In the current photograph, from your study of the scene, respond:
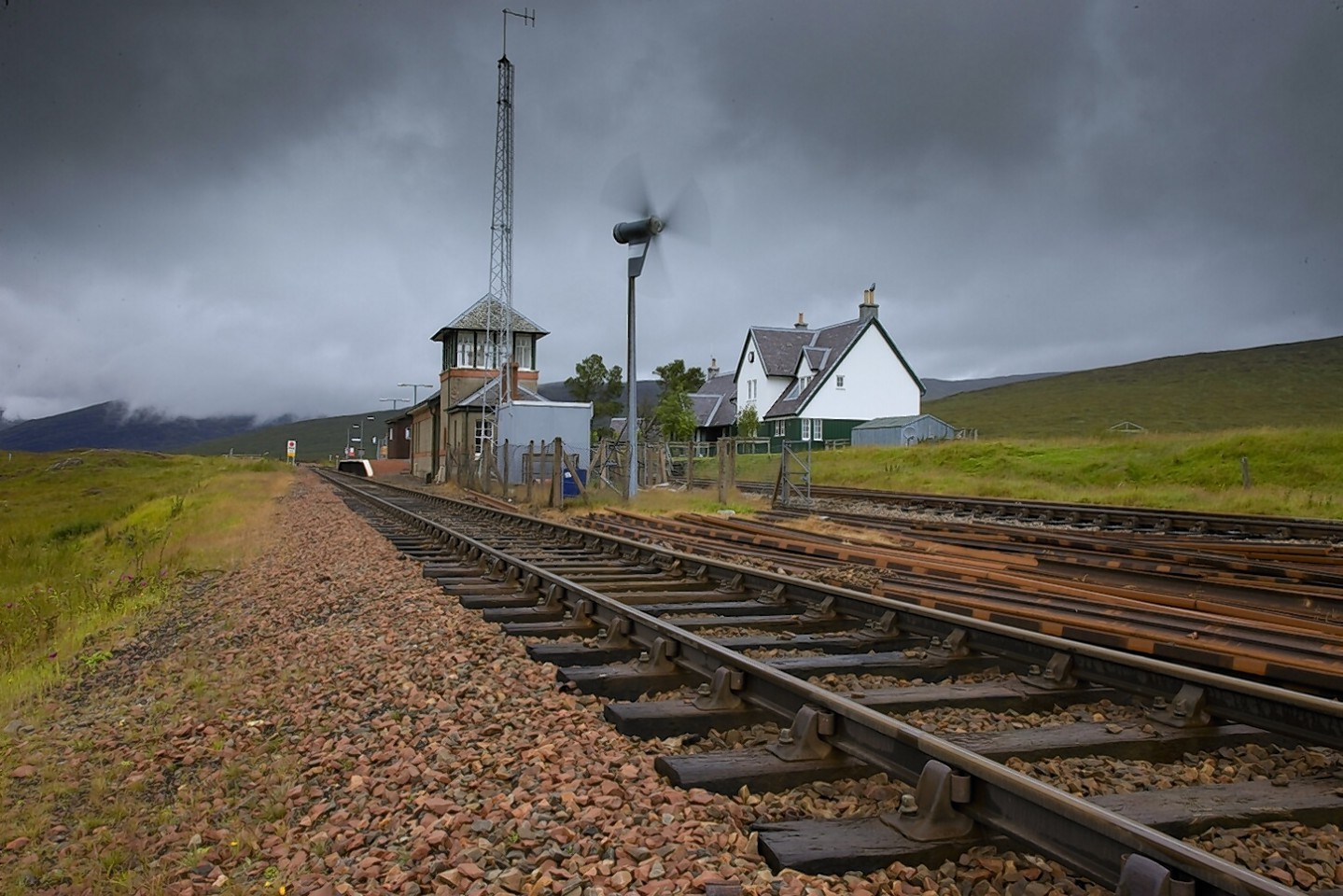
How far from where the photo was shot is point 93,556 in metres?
19.2

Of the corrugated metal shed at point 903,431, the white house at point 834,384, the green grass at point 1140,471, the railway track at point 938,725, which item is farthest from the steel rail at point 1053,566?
the white house at point 834,384

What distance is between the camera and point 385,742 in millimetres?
4539

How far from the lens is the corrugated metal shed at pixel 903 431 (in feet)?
161

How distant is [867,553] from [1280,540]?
7.53 meters

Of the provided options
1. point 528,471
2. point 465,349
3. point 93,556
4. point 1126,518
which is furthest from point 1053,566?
point 465,349

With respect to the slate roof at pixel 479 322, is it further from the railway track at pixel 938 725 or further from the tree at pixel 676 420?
the railway track at pixel 938 725

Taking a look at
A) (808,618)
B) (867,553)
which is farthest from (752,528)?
(808,618)

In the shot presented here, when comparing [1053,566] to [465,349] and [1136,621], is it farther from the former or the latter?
[465,349]

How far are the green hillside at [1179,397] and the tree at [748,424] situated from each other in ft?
51.9

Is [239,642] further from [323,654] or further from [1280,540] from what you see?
[1280,540]

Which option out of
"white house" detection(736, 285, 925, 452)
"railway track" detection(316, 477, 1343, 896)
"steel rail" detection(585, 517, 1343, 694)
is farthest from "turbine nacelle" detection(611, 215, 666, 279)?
"white house" detection(736, 285, 925, 452)

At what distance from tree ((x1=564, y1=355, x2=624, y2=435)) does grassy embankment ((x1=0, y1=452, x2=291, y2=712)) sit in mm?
64100

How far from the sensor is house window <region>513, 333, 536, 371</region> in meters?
60.9

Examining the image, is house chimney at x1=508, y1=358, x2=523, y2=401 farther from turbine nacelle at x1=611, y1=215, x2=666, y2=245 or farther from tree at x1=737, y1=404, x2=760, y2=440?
tree at x1=737, y1=404, x2=760, y2=440
